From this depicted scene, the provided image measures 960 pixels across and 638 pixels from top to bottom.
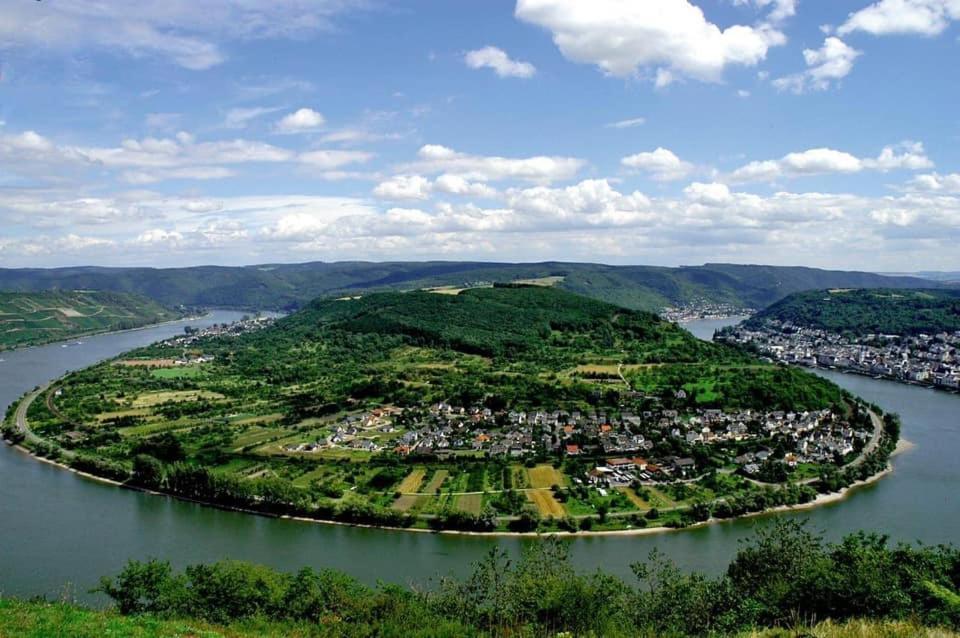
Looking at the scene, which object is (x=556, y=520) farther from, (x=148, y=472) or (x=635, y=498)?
(x=148, y=472)

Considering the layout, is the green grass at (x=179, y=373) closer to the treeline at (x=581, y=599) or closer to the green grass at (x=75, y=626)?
the treeline at (x=581, y=599)


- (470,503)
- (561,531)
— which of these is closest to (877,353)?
(561,531)

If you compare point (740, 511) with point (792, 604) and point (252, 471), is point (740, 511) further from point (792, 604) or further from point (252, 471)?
point (252, 471)

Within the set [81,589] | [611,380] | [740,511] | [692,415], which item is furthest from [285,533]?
[611,380]

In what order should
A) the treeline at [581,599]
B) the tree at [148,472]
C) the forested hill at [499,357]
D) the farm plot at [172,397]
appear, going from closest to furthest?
1. the treeline at [581,599]
2. the tree at [148,472]
3. the forested hill at [499,357]
4. the farm plot at [172,397]

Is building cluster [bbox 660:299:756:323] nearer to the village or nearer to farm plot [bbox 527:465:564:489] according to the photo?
the village

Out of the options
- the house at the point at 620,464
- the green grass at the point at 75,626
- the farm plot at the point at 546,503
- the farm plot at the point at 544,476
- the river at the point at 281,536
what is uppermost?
the green grass at the point at 75,626

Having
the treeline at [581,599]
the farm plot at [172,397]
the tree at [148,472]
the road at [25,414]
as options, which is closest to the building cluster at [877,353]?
the treeline at [581,599]
